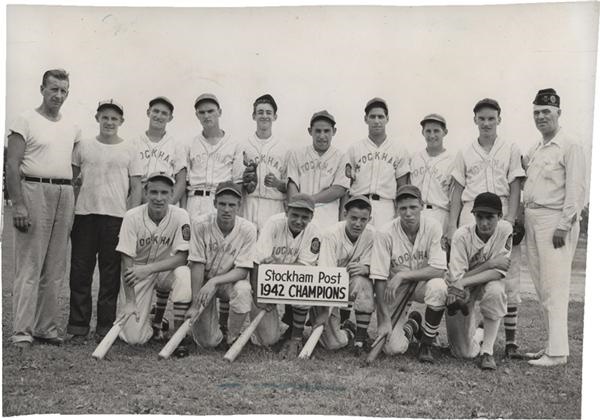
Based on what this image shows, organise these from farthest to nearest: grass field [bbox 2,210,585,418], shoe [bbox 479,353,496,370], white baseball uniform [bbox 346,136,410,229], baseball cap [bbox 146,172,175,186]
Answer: baseball cap [bbox 146,172,175,186] < white baseball uniform [bbox 346,136,410,229] < shoe [bbox 479,353,496,370] < grass field [bbox 2,210,585,418]

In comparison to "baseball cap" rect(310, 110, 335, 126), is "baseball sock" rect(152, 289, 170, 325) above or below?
below

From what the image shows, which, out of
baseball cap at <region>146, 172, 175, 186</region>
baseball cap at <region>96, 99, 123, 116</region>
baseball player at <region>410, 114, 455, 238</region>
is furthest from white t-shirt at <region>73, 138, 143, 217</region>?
baseball player at <region>410, 114, 455, 238</region>

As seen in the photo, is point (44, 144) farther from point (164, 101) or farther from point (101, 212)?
point (164, 101)

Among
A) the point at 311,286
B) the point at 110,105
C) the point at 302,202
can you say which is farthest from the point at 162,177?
the point at 311,286

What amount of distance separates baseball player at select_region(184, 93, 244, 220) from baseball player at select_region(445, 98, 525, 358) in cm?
186

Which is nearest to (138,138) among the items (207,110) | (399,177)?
(207,110)

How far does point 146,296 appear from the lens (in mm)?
6605

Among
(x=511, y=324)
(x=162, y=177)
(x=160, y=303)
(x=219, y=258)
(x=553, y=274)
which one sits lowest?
(x=511, y=324)

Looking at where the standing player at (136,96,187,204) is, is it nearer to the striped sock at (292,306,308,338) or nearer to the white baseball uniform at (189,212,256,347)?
the white baseball uniform at (189,212,256,347)

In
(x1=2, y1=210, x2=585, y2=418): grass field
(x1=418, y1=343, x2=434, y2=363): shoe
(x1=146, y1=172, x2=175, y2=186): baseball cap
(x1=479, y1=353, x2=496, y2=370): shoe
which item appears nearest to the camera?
(x1=2, y1=210, x2=585, y2=418): grass field

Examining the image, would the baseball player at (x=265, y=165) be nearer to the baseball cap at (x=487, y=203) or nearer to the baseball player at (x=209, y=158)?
the baseball player at (x=209, y=158)

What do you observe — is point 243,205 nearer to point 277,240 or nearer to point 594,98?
point 277,240

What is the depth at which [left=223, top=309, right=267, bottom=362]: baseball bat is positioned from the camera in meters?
6.34

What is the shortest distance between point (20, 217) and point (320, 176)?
2.54 metres
